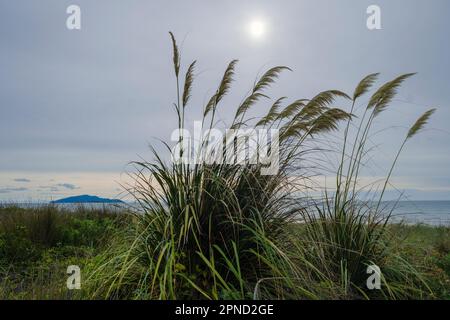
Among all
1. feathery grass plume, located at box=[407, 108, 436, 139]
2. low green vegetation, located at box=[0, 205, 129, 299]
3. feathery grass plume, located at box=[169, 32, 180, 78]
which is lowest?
low green vegetation, located at box=[0, 205, 129, 299]

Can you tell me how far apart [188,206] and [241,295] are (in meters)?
0.88

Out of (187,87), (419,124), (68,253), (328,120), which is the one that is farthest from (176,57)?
(68,253)

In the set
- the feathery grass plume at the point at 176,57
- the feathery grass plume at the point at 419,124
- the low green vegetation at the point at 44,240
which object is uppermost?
the feathery grass plume at the point at 176,57

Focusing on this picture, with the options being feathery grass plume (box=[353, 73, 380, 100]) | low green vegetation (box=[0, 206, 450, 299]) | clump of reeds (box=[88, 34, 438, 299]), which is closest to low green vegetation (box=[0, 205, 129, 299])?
low green vegetation (box=[0, 206, 450, 299])

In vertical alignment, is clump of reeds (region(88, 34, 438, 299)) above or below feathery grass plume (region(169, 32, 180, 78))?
below

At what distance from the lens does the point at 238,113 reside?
4.25 m

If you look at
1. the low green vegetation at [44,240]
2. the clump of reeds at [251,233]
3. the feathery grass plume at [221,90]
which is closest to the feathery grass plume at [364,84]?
the clump of reeds at [251,233]

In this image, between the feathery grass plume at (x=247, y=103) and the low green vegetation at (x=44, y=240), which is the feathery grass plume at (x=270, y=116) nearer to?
the feathery grass plume at (x=247, y=103)

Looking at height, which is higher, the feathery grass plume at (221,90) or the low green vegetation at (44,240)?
the feathery grass plume at (221,90)

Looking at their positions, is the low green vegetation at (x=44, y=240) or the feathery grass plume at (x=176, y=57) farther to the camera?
the low green vegetation at (x=44, y=240)

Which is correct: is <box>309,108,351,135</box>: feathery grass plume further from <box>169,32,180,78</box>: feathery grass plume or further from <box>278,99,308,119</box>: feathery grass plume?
<box>169,32,180,78</box>: feathery grass plume

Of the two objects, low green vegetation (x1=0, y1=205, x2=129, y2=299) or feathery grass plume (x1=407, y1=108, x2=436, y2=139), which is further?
low green vegetation (x1=0, y1=205, x2=129, y2=299)

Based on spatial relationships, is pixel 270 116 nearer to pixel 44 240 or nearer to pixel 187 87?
pixel 187 87

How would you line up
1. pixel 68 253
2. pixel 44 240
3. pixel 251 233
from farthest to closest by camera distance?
pixel 44 240
pixel 68 253
pixel 251 233
